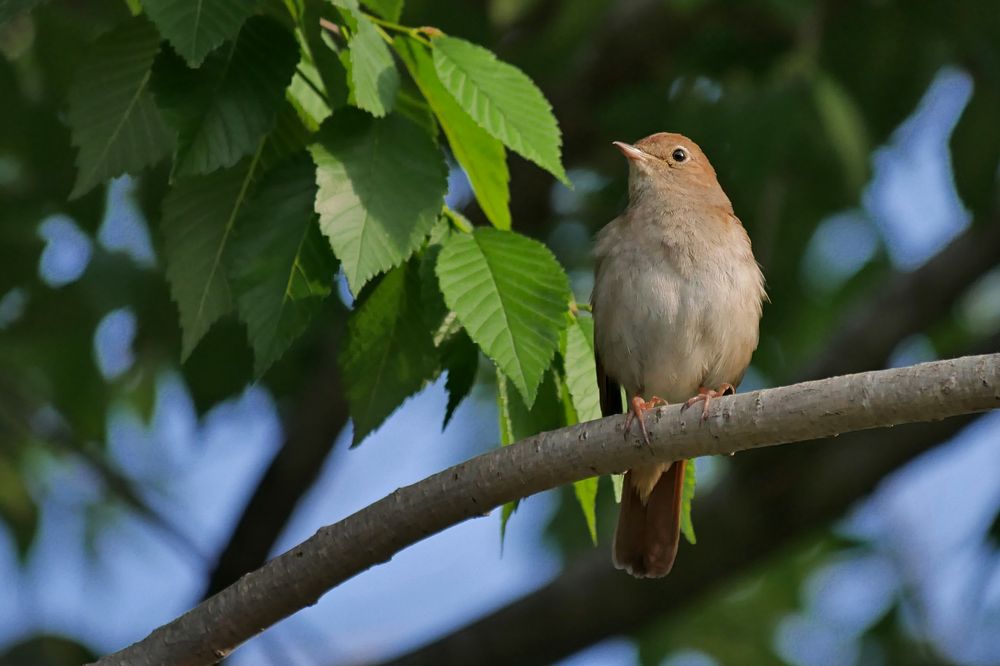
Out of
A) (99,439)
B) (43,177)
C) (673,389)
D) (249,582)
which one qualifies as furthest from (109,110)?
(99,439)

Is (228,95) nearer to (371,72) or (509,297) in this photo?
(371,72)

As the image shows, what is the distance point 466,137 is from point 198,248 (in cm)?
84

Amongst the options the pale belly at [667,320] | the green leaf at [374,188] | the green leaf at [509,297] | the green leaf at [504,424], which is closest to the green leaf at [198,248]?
the green leaf at [374,188]

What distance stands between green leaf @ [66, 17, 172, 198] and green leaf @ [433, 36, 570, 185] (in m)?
0.79

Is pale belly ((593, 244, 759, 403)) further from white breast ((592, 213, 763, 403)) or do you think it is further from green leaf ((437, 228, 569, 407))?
green leaf ((437, 228, 569, 407))

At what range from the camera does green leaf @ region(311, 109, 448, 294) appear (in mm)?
3371

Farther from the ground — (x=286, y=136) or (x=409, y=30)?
(x=409, y=30)

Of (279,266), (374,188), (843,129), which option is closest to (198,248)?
(279,266)

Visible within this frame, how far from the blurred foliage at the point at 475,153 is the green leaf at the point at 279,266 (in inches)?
0.6

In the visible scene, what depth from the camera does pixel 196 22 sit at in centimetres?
323

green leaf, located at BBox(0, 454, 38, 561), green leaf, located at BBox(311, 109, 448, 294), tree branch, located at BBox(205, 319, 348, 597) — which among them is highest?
green leaf, located at BBox(311, 109, 448, 294)

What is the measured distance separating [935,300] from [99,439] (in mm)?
4948

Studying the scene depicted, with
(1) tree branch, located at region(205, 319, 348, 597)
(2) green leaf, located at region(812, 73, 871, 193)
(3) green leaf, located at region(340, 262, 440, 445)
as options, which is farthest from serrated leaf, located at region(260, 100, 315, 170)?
(1) tree branch, located at region(205, 319, 348, 597)

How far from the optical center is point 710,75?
7.35 metres
